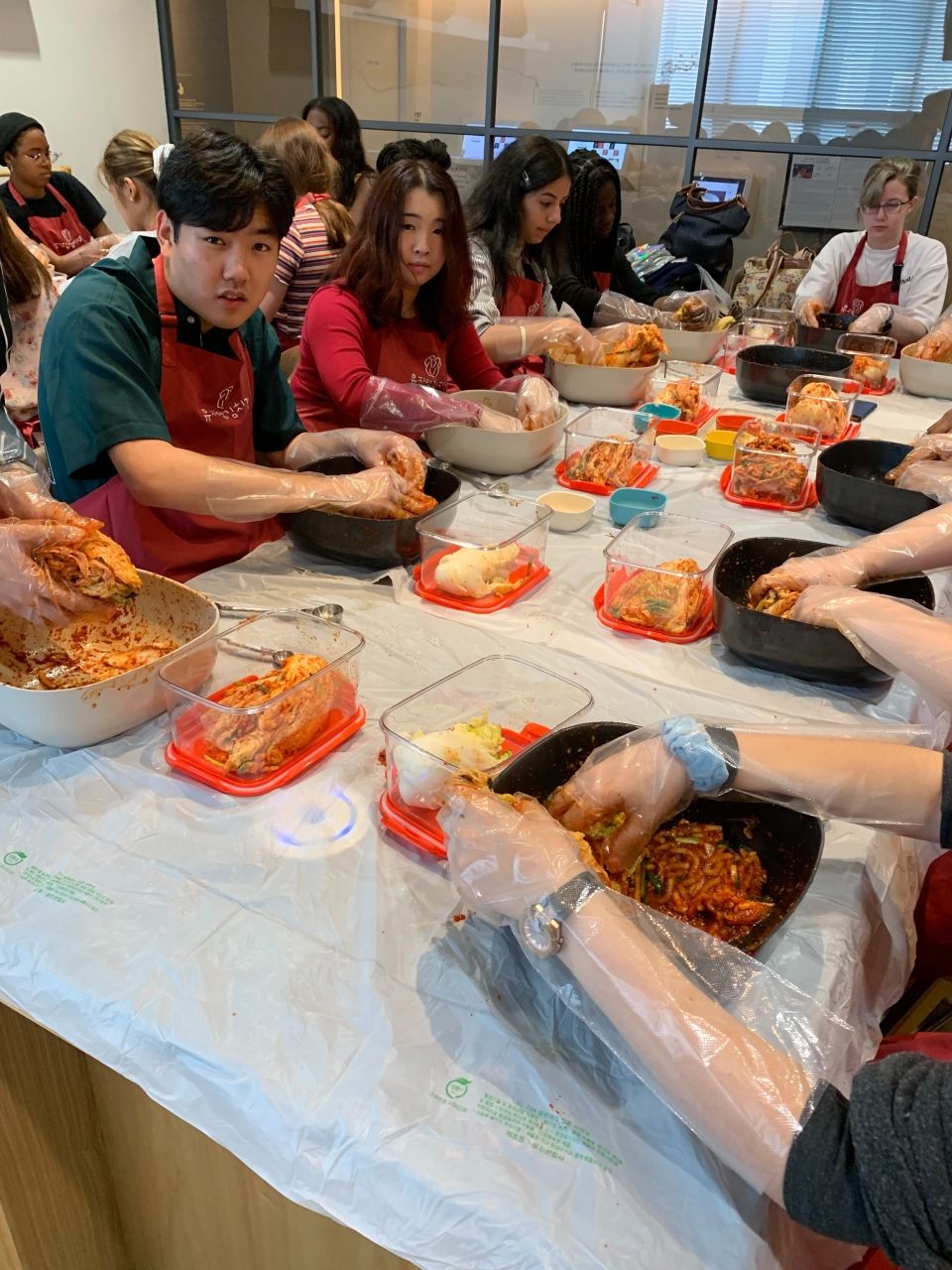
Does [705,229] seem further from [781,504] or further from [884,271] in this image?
[781,504]

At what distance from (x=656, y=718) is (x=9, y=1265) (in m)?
1.27

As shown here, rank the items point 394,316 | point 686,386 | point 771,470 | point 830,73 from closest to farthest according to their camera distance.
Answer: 1. point 771,470
2. point 394,316
3. point 686,386
4. point 830,73

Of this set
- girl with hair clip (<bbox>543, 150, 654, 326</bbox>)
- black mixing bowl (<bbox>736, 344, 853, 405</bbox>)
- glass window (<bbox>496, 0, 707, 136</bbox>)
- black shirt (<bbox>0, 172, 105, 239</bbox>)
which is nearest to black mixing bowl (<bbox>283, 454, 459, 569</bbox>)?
black mixing bowl (<bbox>736, 344, 853, 405</bbox>)

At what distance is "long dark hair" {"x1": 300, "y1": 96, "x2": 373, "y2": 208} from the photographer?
4371 mm

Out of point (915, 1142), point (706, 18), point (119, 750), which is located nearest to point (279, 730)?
point (119, 750)

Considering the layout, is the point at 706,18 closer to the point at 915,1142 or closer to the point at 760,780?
the point at 760,780

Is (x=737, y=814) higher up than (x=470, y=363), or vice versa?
(x=470, y=363)

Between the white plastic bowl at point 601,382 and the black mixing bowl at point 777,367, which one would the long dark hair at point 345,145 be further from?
the black mixing bowl at point 777,367

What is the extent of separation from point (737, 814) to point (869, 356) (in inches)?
116

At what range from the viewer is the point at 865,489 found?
6.99 feet

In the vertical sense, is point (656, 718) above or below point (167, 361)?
below

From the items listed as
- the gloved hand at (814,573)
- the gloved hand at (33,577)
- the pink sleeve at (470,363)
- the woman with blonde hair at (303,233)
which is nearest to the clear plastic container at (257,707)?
the gloved hand at (33,577)

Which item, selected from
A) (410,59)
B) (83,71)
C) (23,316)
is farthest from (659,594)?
(410,59)

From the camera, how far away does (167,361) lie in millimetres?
1809
